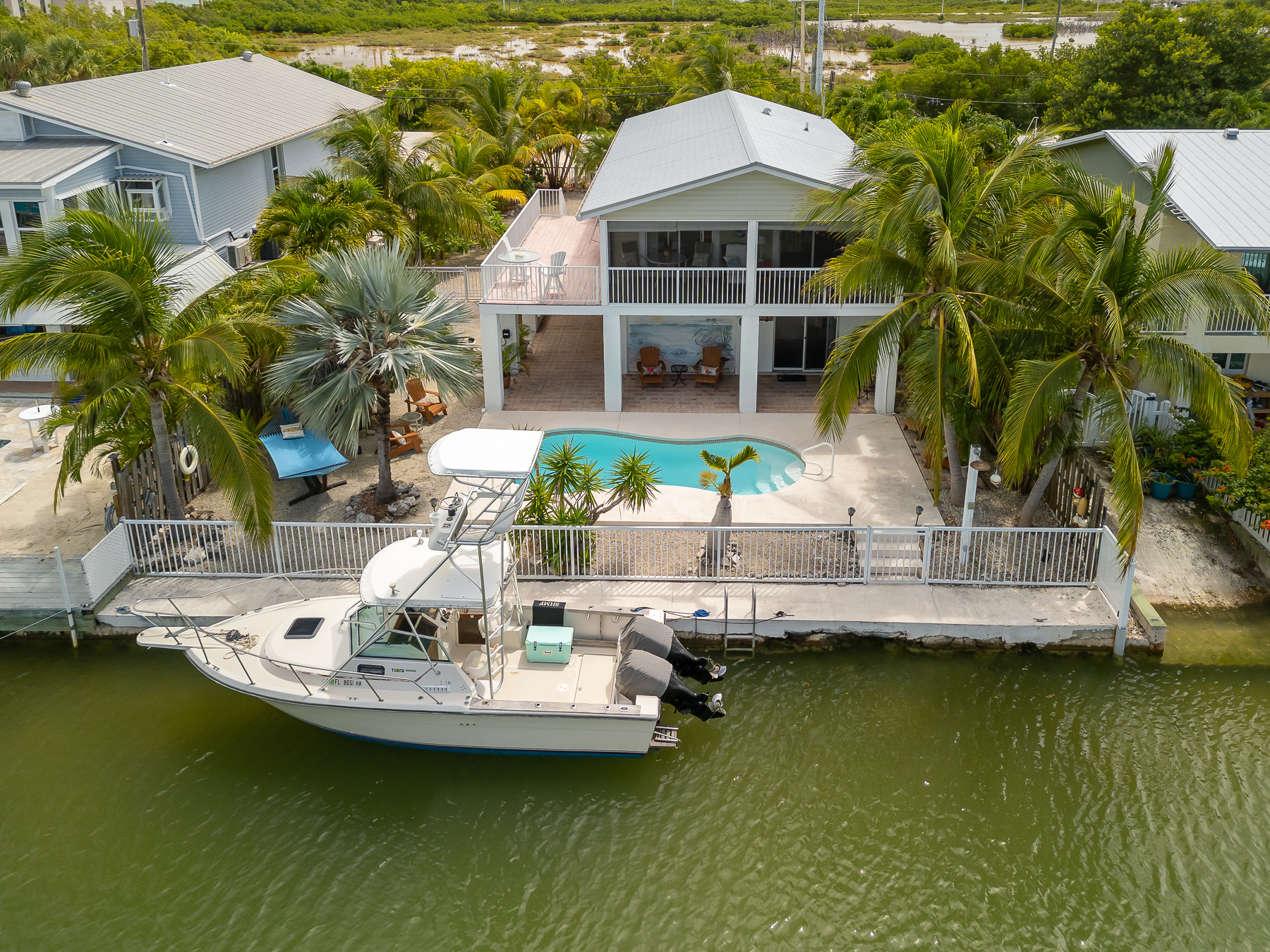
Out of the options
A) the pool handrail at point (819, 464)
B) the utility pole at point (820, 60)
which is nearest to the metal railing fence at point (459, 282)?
the pool handrail at point (819, 464)

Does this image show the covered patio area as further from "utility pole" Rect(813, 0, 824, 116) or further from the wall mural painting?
"utility pole" Rect(813, 0, 824, 116)

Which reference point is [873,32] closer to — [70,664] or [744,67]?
[744,67]

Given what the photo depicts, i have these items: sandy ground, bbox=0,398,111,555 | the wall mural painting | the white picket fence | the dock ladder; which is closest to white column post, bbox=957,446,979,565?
the dock ladder

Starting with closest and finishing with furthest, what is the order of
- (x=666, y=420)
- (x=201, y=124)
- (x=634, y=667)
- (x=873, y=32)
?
(x=634, y=667), (x=666, y=420), (x=201, y=124), (x=873, y=32)

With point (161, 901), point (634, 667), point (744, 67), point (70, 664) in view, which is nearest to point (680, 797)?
point (634, 667)

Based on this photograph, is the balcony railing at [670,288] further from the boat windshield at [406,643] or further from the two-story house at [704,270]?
the boat windshield at [406,643]
